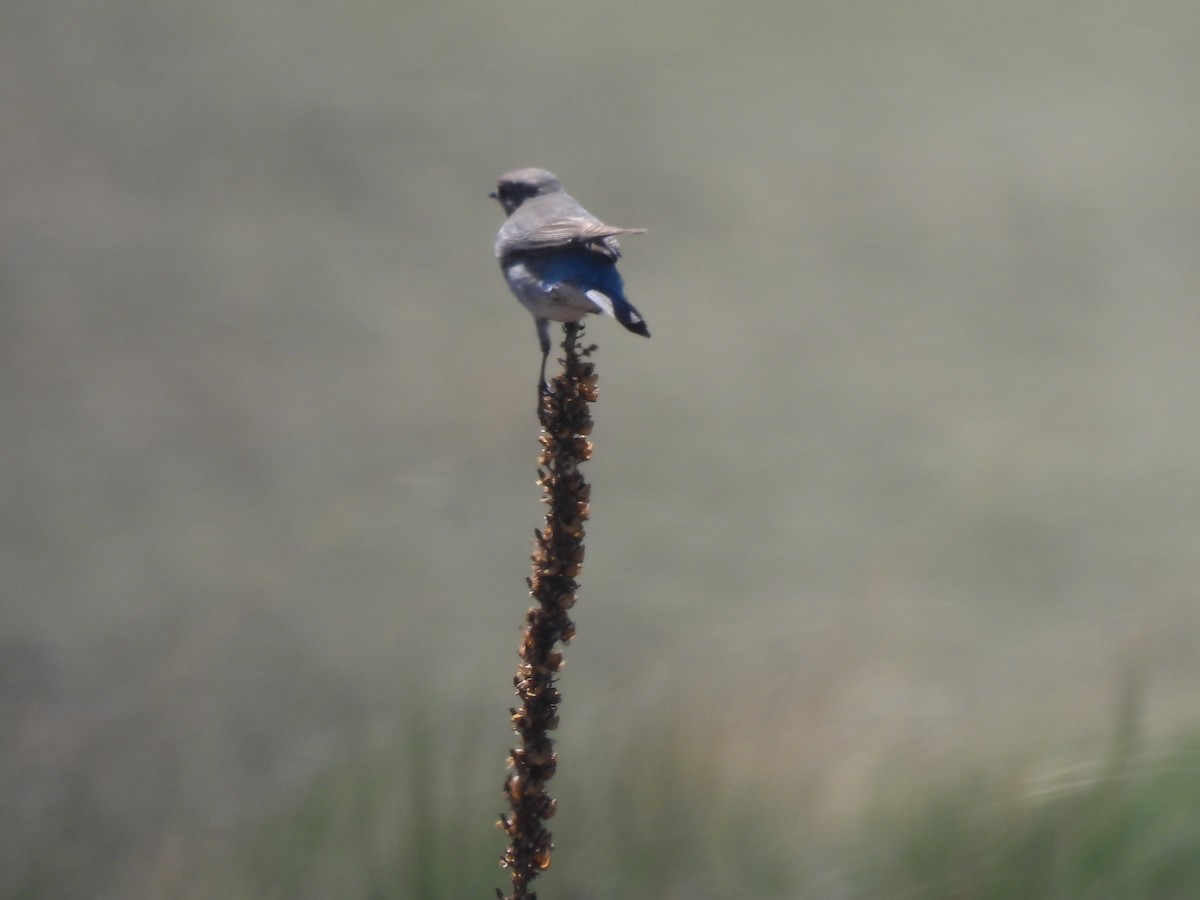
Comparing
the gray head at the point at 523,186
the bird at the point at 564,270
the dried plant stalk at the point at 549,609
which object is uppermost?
the gray head at the point at 523,186

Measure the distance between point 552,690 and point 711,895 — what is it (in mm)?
1498

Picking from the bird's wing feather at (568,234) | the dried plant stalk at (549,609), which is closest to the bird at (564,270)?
the bird's wing feather at (568,234)

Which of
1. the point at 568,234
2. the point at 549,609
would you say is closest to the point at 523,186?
the point at 568,234

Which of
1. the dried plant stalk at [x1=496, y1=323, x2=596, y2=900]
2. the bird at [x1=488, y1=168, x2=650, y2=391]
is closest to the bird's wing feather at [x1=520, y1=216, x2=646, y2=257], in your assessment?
the bird at [x1=488, y1=168, x2=650, y2=391]

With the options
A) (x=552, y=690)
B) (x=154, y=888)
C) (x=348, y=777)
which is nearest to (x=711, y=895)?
(x=348, y=777)

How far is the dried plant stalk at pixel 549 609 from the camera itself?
1290 millimetres

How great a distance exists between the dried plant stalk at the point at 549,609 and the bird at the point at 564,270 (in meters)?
0.16

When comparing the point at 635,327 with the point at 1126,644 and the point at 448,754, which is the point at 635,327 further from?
the point at 1126,644

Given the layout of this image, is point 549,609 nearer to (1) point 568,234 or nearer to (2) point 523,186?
(1) point 568,234

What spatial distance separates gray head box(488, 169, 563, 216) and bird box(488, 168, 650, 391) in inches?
9.6

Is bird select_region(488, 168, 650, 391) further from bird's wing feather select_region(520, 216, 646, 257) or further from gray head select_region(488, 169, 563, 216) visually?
gray head select_region(488, 169, 563, 216)

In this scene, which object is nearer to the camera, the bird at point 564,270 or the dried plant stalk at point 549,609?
the dried plant stalk at point 549,609

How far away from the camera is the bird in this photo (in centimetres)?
154

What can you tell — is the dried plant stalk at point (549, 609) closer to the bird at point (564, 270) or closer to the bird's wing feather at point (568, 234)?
the bird at point (564, 270)
